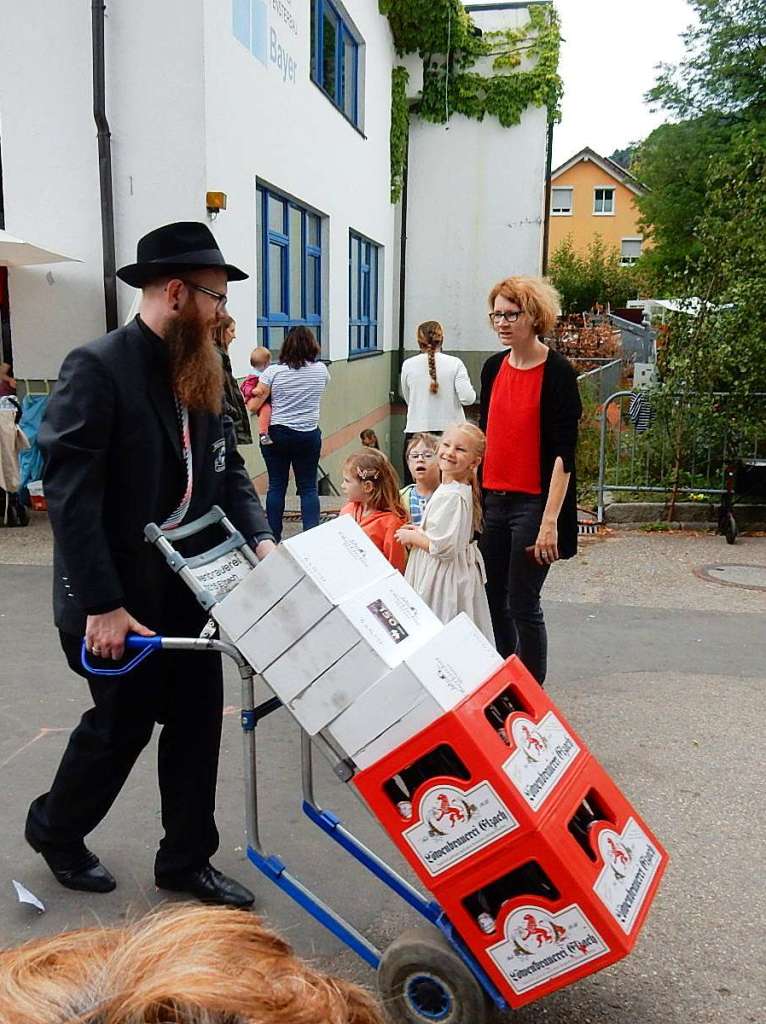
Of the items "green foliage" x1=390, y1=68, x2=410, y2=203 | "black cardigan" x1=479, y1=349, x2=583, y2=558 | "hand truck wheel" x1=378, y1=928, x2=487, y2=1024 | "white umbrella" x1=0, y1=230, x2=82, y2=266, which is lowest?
"hand truck wheel" x1=378, y1=928, x2=487, y2=1024

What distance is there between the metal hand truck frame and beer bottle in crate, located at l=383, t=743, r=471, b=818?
14cm

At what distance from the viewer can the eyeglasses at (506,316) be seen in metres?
4.17

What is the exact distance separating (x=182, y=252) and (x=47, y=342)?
6.85 meters

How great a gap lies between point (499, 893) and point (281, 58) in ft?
35.8

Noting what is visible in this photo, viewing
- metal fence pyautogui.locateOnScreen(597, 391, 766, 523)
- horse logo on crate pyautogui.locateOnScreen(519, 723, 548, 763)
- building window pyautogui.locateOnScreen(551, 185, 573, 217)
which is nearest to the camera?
horse logo on crate pyautogui.locateOnScreen(519, 723, 548, 763)

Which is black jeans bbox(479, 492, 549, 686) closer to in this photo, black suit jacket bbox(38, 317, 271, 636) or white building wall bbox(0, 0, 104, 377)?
black suit jacket bbox(38, 317, 271, 636)

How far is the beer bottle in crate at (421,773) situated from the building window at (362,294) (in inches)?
557

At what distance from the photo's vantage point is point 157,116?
8.72 m

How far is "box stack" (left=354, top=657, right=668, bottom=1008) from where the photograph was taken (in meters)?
2.25

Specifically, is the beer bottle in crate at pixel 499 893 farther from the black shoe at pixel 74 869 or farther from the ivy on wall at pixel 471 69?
the ivy on wall at pixel 471 69

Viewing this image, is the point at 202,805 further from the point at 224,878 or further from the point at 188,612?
the point at 188,612

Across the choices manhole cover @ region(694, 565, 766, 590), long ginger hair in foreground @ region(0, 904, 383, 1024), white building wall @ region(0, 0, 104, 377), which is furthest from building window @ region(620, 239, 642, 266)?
long ginger hair in foreground @ region(0, 904, 383, 1024)

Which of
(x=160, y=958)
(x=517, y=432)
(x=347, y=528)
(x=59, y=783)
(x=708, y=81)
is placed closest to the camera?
(x=160, y=958)

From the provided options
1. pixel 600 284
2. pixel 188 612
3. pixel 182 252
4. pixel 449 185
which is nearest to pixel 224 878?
pixel 188 612
